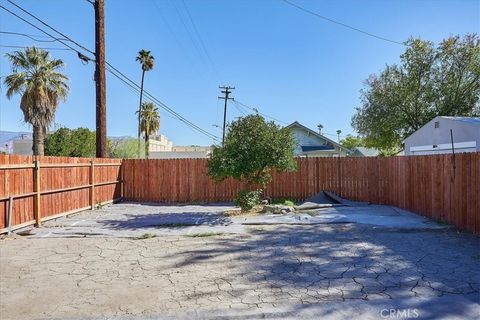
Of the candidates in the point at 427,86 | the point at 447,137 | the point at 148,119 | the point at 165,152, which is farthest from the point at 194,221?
the point at 165,152

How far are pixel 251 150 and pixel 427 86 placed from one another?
19036 millimetres

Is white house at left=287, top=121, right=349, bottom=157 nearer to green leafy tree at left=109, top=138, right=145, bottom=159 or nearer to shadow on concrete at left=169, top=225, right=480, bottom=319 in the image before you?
green leafy tree at left=109, top=138, right=145, bottom=159

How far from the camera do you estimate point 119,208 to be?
1350 cm

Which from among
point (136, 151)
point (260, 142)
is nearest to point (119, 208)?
point (260, 142)

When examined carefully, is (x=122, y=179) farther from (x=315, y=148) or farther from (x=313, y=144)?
(x=313, y=144)

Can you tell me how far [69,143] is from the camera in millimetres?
30078

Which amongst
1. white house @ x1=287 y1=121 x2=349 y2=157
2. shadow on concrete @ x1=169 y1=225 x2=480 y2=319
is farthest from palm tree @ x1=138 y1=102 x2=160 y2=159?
shadow on concrete @ x1=169 y1=225 x2=480 y2=319

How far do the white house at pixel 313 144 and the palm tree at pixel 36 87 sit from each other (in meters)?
16.9

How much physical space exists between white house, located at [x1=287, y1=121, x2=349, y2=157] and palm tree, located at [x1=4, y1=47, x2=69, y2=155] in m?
16.9

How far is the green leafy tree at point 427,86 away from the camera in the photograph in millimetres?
24875

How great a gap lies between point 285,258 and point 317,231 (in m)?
2.45

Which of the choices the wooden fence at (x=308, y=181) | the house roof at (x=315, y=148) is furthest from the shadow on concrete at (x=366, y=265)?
the house roof at (x=315, y=148)

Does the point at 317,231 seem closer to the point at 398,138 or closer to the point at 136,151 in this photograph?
the point at 398,138

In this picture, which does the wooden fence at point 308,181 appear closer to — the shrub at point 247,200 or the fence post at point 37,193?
the shrub at point 247,200
